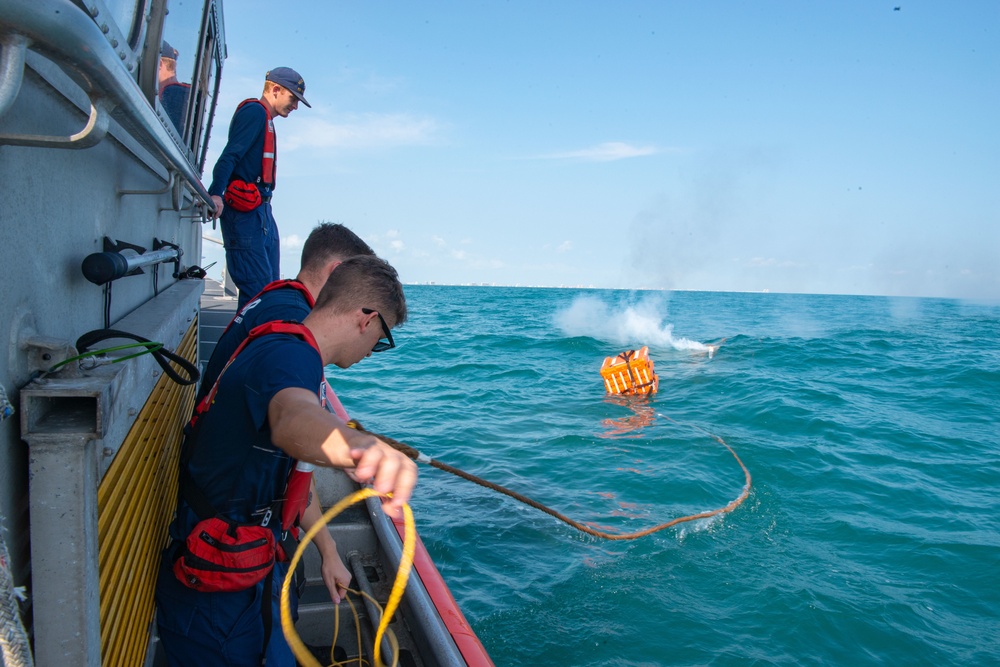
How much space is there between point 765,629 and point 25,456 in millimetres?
5556

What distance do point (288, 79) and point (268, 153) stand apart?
0.61 m

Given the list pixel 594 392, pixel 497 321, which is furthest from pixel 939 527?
pixel 497 321

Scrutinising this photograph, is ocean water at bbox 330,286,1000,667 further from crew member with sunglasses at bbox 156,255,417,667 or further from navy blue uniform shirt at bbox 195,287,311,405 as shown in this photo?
navy blue uniform shirt at bbox 195,287,311,405

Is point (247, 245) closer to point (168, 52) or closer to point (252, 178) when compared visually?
point (252, 178)

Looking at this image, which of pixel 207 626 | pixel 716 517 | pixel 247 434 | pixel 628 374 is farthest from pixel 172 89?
pixel 628 374

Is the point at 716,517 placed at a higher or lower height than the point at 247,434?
lower

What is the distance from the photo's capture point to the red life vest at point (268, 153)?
5.05 meters

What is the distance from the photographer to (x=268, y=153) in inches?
204

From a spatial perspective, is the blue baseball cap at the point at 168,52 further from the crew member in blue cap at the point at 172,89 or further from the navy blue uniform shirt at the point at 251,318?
the navy blue uniform shirt at the point at 251,318

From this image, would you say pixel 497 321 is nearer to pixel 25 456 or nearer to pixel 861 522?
pixel 861 522

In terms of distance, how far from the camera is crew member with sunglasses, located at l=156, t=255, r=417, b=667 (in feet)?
5.76

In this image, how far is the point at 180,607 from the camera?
2.21 metres

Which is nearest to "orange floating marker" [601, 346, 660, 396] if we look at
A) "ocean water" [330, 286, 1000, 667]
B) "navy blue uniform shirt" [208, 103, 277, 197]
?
"ocean water" [330, 286, 1000, 667]

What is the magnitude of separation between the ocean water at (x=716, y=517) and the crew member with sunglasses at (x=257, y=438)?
3.04 meters
